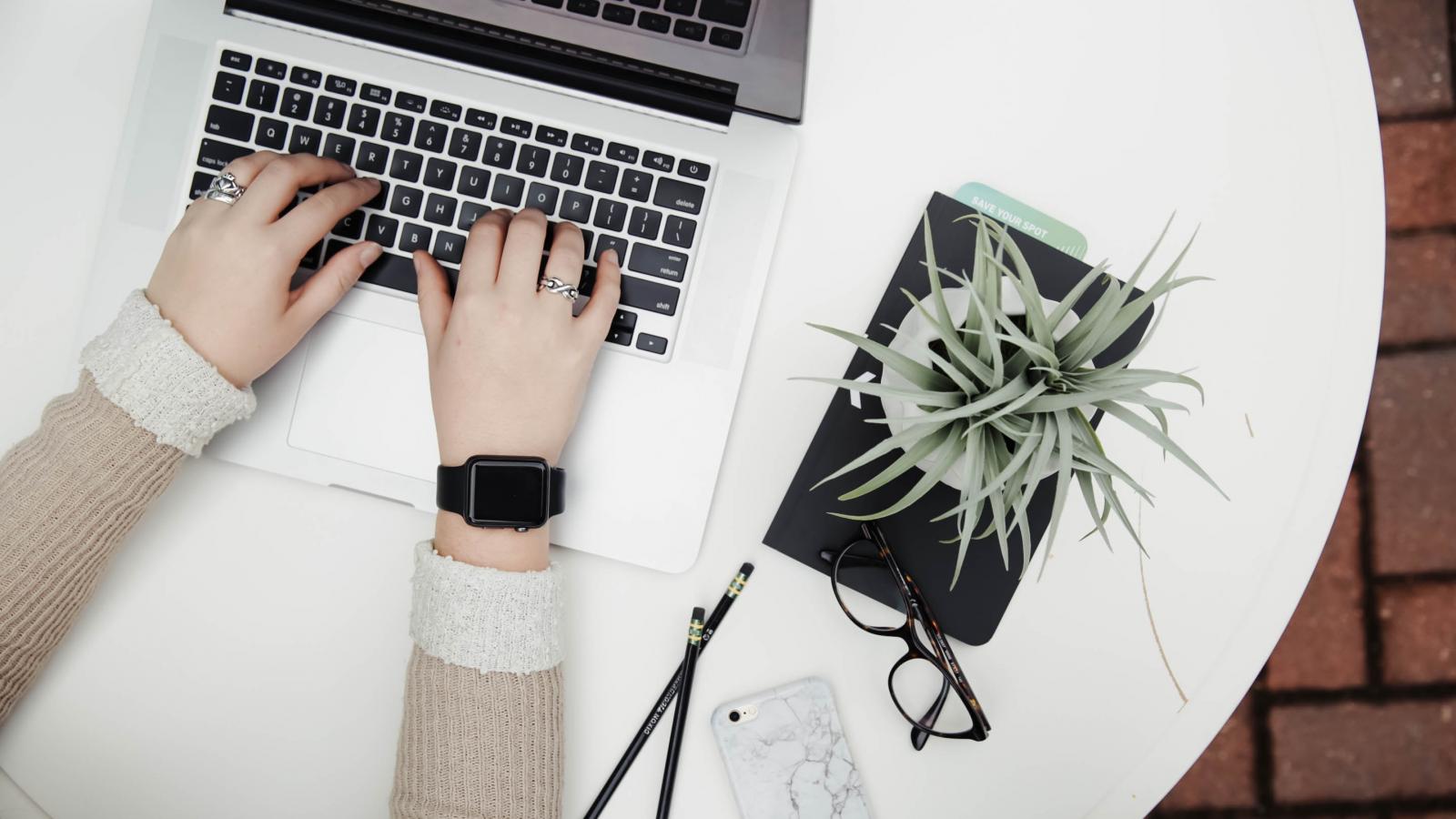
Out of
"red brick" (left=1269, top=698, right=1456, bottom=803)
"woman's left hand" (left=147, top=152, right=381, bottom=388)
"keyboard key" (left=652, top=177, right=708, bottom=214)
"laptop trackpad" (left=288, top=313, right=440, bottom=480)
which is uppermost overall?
"keyboard key" (left=652, top=177, right=708, bottom=214)

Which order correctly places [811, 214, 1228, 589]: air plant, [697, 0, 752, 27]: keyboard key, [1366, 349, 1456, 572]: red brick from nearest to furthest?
[811, 214, 1228, 589]: air plant, [697, 0, 752, 27]: keyboard key, [1366, 349, 1456, 572]: red brick

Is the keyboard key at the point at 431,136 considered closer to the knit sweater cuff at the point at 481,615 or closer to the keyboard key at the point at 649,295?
the keyboard key at the point at 649,295

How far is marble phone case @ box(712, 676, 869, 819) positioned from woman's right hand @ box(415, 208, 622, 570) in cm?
20

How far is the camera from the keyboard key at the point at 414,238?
2.02 feet

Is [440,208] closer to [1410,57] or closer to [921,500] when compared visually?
[921,500]

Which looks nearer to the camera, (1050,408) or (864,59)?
(1050,408)

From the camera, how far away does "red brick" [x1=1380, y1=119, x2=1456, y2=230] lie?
116cm

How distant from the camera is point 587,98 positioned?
0.62 m

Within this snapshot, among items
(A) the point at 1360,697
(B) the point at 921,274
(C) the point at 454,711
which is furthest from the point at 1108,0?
(A) the point at 1360,697

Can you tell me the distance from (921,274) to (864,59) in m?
0.17

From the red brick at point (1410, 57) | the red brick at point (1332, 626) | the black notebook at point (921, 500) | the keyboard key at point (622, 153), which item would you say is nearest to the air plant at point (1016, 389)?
the black notebook at point (921, 500)

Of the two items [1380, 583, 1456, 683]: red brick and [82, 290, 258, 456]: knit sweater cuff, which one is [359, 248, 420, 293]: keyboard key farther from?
[1380, 583, 1456, 683]: red brick

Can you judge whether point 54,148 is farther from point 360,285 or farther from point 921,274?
point 921,274

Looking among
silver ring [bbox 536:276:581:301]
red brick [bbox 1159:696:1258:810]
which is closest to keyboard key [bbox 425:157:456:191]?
silver ring [bbox 536:276:581:301]
